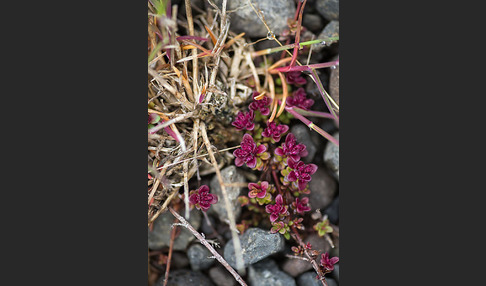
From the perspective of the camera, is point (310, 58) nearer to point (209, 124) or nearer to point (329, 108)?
point (329, 108)

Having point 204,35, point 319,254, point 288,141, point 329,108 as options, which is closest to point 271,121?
point 288,141

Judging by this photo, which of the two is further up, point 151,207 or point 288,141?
point 288,141

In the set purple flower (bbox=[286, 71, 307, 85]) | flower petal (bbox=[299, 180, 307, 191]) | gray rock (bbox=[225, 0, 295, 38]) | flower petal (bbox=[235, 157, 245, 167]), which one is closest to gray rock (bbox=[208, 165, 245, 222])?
flower petal (bbox=[235, 157, 245, 167])

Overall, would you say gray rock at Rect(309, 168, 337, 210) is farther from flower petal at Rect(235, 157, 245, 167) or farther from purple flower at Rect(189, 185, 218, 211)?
purple flower at Rect(189, 185, 218, 211)

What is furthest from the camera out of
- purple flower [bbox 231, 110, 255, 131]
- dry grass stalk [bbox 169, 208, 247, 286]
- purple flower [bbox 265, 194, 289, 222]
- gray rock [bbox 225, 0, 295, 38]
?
gray rock [bbox 225, 0, 295, 38]

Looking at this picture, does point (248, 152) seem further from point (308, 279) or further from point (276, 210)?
point (308, 279)

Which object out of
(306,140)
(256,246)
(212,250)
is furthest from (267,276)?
(306,140)

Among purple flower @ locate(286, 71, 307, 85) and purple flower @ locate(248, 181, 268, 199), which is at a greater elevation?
purple flower @ locate(286, 71, 307, 85)
